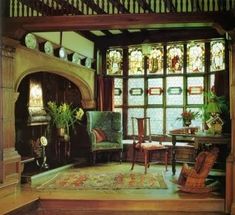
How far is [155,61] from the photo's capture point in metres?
9.34

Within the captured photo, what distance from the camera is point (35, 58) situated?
21.9 ft

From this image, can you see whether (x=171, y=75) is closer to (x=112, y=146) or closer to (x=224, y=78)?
(x=224, y=78)

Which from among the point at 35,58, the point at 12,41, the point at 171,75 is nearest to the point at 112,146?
the point at 171,75

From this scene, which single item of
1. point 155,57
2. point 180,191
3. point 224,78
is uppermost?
point 155,57

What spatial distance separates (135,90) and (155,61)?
32.3 inches

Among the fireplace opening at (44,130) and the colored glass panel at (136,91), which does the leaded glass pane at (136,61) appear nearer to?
the colored glass panel at (136,91)

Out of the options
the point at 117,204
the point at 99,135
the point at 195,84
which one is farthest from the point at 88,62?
the point at 117,204

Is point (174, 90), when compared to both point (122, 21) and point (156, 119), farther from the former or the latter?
point (122, 21)

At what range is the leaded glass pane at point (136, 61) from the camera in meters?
9.46

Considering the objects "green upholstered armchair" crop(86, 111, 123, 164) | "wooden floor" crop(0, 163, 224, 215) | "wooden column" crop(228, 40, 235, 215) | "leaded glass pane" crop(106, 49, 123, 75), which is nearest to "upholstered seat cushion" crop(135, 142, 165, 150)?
"green upholstered armchair" crop(86, 111, 123, 164)

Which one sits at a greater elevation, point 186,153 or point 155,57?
point 155,57

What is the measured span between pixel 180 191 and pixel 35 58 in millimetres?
3155

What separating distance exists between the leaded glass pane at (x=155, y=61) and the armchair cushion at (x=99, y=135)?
183cm

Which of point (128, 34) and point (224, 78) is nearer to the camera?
point (224, 78)
